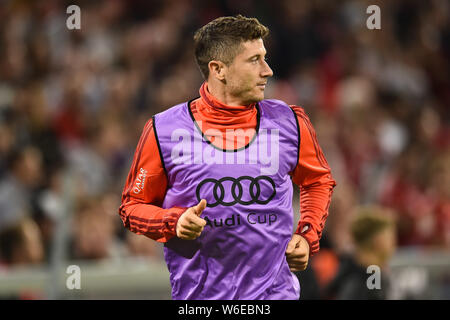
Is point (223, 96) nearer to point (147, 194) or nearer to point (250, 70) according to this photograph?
point (250, 70)

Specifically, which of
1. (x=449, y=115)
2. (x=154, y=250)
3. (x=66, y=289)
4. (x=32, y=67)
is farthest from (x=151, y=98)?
(x=449, y=115)

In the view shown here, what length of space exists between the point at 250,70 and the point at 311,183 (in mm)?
578

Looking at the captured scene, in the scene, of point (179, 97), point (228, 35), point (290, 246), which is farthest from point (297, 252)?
point (179, 97)

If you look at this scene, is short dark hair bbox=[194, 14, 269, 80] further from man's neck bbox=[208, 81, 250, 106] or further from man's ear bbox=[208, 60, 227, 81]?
man's neck bbox=[208, 81, 250, 106]

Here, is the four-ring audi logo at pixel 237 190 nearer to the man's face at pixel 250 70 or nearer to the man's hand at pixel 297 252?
the man's hand at pixel 297 252

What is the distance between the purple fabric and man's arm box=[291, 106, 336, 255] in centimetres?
5

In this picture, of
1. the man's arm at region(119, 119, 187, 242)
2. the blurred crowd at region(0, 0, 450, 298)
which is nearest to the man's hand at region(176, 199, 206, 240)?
the man's arm at region(119, 119, 187, 242)

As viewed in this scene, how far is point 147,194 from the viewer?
3.86 metres

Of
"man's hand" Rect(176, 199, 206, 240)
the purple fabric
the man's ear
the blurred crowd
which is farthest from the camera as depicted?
the blurred crowd

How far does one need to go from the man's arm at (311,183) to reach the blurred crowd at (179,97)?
267 cm

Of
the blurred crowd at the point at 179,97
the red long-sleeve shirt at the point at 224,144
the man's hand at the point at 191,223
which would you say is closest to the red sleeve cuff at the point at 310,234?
the red long-sleeve shirt at the point at 224,144

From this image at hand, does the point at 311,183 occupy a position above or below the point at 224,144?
below

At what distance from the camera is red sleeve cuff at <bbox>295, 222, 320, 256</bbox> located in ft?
12.5

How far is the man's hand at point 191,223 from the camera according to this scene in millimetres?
3525
